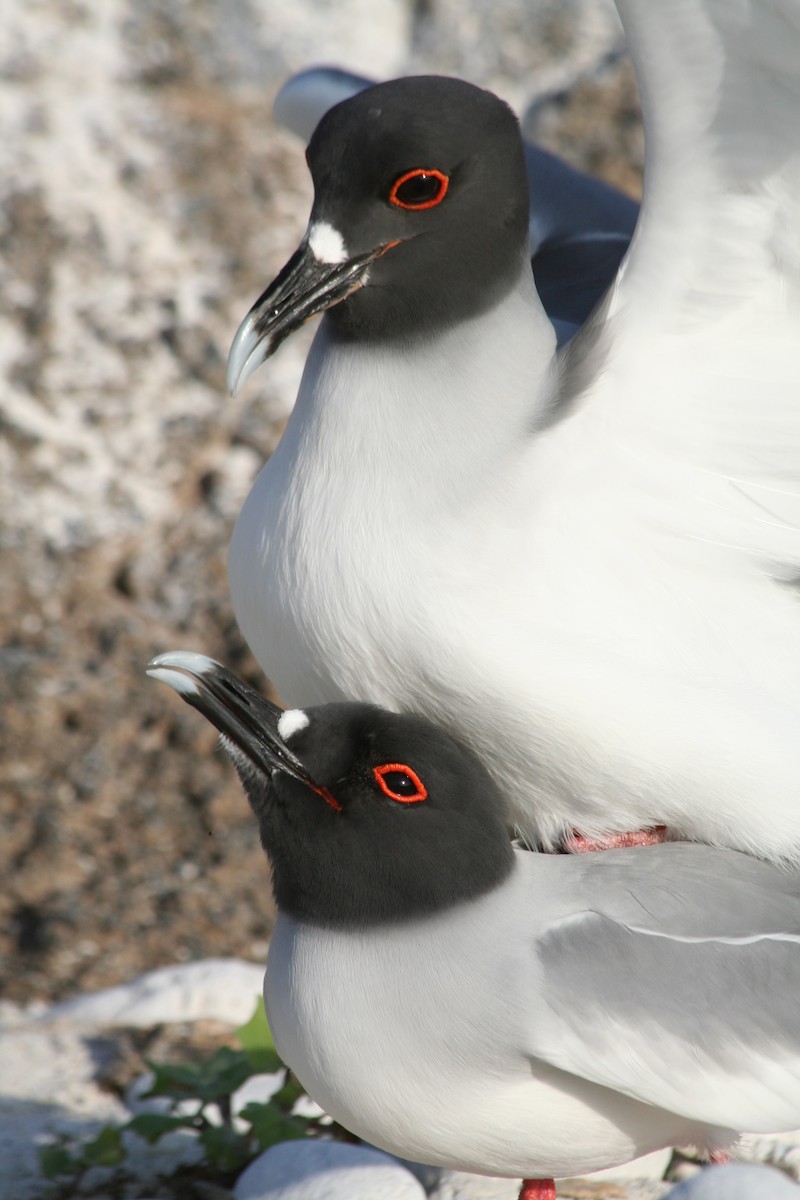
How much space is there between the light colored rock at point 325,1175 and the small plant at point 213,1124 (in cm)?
13

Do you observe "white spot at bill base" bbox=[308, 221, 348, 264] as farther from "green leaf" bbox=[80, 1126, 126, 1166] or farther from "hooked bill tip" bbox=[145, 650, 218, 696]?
"green leaf" bbox=[80, 1126, 126, 1166]

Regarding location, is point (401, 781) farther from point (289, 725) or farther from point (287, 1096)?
point (287, 1096)

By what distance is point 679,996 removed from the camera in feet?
8.05

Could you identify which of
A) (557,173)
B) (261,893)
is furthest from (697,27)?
(261,893)

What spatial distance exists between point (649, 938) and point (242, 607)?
0.91 m

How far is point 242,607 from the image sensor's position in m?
2.93

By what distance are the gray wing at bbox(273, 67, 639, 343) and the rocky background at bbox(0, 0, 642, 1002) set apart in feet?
6.06

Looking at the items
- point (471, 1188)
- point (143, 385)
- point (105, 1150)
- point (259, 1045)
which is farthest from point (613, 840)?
point (143, 385)

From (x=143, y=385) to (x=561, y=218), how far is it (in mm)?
2508

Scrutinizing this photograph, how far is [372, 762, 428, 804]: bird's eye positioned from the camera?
8.19 ft

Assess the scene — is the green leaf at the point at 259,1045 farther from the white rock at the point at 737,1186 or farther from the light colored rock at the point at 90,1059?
the white rock at the point at 737,1186

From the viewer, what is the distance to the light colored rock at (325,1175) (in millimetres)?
2824

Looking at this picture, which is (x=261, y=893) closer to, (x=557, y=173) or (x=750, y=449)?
(x=557, y=173)

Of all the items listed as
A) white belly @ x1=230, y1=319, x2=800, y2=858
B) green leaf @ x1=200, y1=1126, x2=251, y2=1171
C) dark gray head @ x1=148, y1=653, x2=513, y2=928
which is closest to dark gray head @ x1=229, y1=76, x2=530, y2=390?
white belly @ x1=230, y1=319, x2=800, y2=858
